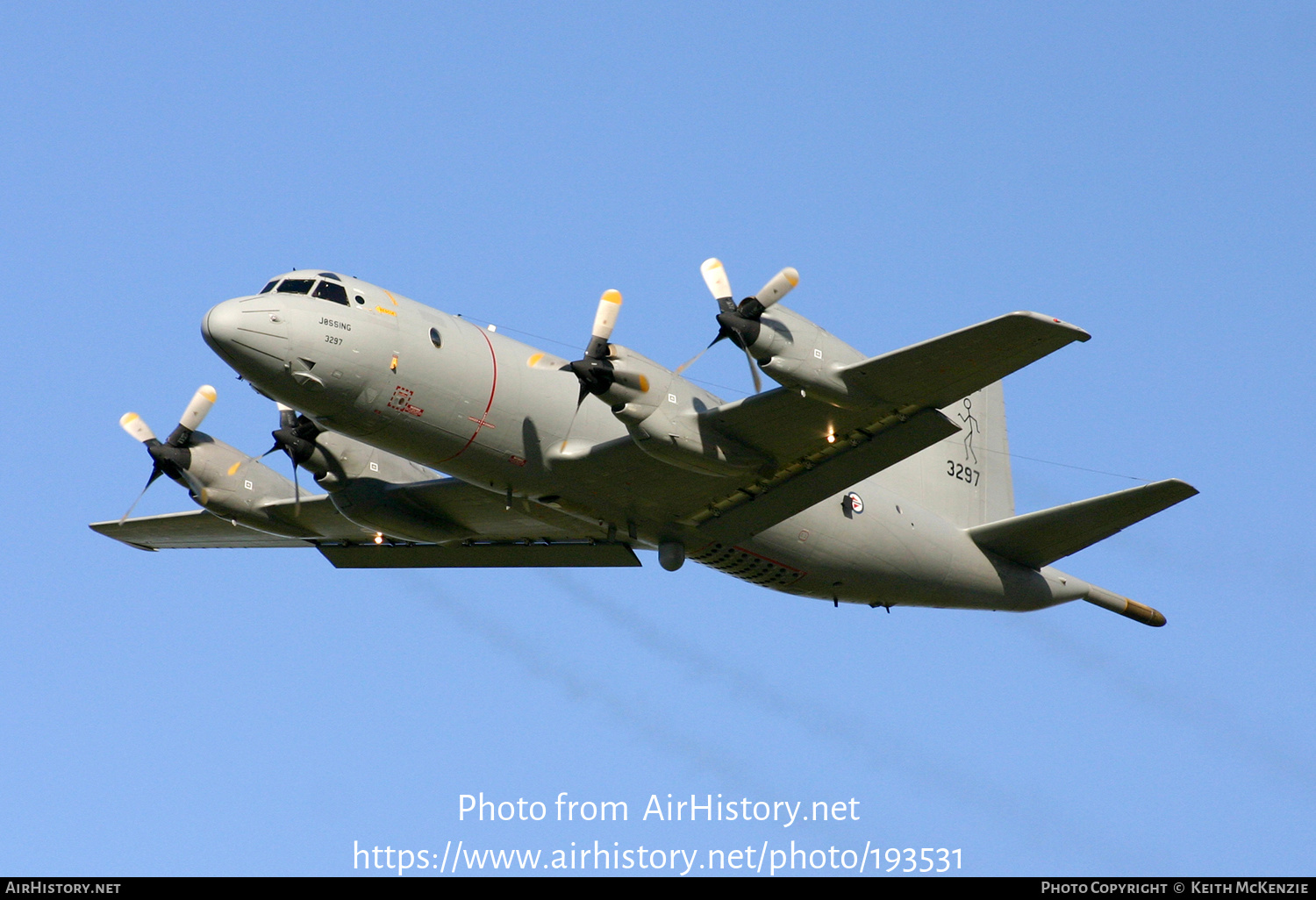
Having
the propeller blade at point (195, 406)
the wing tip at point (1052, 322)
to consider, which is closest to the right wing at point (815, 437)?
the wing tip at point (1052, 322)

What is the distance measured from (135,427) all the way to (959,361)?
1457cm

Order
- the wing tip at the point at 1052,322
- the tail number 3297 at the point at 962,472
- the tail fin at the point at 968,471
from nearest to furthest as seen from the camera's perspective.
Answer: the wing tip at the point at 1052,322 < the tail fin at the point at 968,471 < the tail number 3297 at the point at 962,472

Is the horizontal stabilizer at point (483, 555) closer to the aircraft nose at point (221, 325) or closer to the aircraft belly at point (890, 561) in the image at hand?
the aircraft belly at point (890, 561)

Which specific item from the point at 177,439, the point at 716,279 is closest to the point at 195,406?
the point at 177,439

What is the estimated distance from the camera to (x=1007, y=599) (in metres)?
27.1

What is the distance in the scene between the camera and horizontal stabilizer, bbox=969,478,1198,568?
2322 centimetres

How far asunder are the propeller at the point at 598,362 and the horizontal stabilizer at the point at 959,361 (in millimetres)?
3311

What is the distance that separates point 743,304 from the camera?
20.4 metres

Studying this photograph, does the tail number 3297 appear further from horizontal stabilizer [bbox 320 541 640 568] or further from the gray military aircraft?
horizontal stabilizer [bbox 320 541 640 568]

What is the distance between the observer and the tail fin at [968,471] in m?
27.4

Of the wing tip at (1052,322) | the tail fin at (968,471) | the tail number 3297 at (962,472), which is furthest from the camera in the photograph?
the tail number 3297 at (962,472)

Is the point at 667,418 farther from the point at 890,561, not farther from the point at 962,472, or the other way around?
the point at 962,472

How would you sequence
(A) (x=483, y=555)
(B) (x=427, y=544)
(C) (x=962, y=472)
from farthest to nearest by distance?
(C) (x=962, y=472), (B) (x=427, y=544), (A) (x=483, y=555)

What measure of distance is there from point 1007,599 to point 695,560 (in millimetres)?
6171
